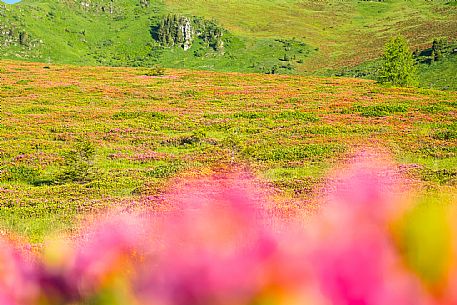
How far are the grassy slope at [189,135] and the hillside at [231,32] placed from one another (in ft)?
271

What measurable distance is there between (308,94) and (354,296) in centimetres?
3002

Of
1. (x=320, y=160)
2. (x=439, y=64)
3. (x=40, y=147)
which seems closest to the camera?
(x=320, y=160)

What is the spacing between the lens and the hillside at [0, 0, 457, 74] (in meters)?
113

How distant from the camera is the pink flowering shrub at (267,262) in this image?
60 centimetres

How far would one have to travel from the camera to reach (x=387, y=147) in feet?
48.6

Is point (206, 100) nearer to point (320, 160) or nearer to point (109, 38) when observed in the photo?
point (320, 160)

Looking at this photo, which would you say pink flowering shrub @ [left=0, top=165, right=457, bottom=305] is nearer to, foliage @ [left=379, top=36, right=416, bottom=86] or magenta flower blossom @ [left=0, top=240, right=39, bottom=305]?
magenta flower blossom @ [left=0, top=240, right=39, bottom=305]

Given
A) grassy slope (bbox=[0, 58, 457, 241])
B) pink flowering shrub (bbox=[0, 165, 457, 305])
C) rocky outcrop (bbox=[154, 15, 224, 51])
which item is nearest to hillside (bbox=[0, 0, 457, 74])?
rocky outcrop (bbox=[154, 15, 224, 51])

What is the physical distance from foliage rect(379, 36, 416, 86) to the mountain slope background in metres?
58.3

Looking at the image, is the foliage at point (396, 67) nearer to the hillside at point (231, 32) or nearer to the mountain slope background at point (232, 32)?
the mountain slope background at point (232, 32)

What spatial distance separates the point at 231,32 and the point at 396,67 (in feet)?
345

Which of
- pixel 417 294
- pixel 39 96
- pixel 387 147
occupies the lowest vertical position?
pixel 39 96

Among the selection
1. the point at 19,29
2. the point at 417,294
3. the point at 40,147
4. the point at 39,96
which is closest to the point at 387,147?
the point at 40,147

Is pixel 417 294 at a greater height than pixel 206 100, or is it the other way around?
pixel 417 294
